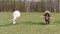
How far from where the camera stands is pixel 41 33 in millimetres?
11688

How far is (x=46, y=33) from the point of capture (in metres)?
11.6

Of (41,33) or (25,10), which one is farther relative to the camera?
(25,10)

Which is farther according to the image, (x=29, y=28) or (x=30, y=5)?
(x=30, y=5)

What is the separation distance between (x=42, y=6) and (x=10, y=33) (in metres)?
18.1

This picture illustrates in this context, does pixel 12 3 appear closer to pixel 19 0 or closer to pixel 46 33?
pixel 19 0

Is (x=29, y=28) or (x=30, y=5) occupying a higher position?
(x=30, y=5)

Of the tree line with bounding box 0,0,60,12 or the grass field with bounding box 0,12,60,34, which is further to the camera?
the tree line with bounding box 0,0,60,12

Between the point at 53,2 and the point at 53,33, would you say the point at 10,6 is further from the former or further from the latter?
the point at 53,33

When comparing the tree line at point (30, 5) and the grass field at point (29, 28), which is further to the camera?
the tree line at point (30, 5)

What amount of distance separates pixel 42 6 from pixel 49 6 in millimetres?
883

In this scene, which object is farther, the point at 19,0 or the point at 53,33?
A: the point at 19,0

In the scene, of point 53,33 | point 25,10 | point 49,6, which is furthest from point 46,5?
point 53,33

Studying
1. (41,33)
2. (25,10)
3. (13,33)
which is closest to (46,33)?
(41,33)

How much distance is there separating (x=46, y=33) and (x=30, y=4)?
713 inches
